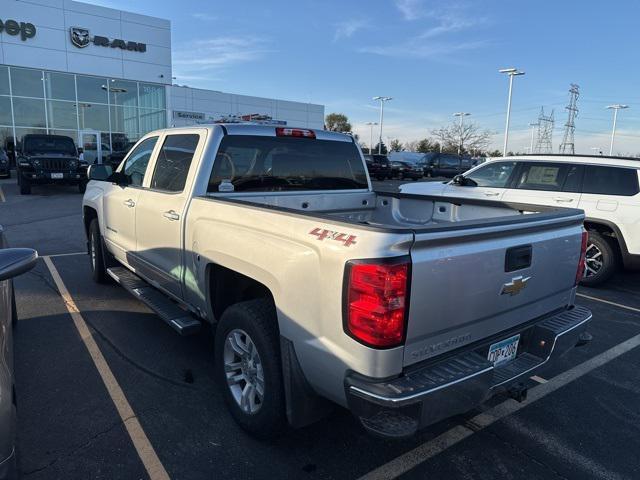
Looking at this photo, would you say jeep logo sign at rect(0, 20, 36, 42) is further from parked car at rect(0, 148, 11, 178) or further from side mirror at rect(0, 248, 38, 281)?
side mirror at rect(0, 248, 38, 281)

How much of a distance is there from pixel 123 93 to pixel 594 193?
29391 mm

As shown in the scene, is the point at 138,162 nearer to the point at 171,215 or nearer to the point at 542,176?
the point at 171,215

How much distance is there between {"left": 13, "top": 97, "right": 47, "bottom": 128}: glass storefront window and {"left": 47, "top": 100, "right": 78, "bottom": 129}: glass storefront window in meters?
0.40

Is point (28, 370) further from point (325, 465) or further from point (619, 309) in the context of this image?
point (619, 309)

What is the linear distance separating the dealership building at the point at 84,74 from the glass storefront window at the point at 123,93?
0.20 ft

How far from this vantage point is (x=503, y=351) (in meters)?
2.76

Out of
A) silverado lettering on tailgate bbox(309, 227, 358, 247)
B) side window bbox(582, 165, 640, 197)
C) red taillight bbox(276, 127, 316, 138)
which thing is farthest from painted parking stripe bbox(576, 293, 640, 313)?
silverado lettering on tailgate bbox(309, 227, 358, 247)

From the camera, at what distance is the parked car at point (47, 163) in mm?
15827

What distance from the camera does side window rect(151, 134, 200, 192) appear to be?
3.84 metres

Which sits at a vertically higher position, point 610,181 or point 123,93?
point 123,93

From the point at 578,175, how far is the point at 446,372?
232 inches

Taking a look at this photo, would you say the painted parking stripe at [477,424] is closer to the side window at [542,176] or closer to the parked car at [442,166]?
the side window at [542,176]

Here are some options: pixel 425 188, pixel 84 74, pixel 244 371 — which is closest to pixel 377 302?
pixel 244 371

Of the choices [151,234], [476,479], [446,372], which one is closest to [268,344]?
[446,372]
